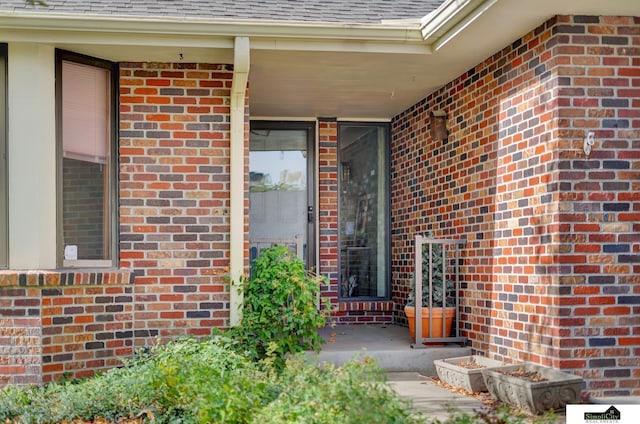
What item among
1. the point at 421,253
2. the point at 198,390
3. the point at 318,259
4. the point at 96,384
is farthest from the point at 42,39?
the point at 318,259

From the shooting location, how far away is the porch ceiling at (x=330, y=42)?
550 centimetres

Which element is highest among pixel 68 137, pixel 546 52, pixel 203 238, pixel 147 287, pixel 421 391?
pixel 546 52

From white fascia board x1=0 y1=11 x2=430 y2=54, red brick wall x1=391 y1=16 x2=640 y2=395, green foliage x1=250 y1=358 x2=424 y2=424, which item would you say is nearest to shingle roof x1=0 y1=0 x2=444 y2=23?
white fascia board x1=0 y1=11 x2=430 y2=54

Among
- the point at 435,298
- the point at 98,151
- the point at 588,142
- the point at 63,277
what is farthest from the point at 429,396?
the point at 98,151

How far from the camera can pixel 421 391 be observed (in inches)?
234

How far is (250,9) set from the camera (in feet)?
20.9

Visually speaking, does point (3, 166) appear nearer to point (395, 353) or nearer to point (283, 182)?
point (395, 353)

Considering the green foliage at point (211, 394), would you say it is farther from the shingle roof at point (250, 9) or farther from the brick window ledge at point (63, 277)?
the shingle roof at point (250, 9)

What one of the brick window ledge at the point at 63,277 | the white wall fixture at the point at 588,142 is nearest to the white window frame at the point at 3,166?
the brick window ledge at the point at 63,277

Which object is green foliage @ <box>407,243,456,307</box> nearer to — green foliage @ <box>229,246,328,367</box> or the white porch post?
green foliage @ <box>229,246,328,367</box>

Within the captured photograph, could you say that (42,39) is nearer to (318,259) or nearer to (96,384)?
(96,384)

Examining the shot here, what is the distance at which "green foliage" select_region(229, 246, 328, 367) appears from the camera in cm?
621

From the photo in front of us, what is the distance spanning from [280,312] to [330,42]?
225cm

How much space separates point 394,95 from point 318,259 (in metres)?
2.27
